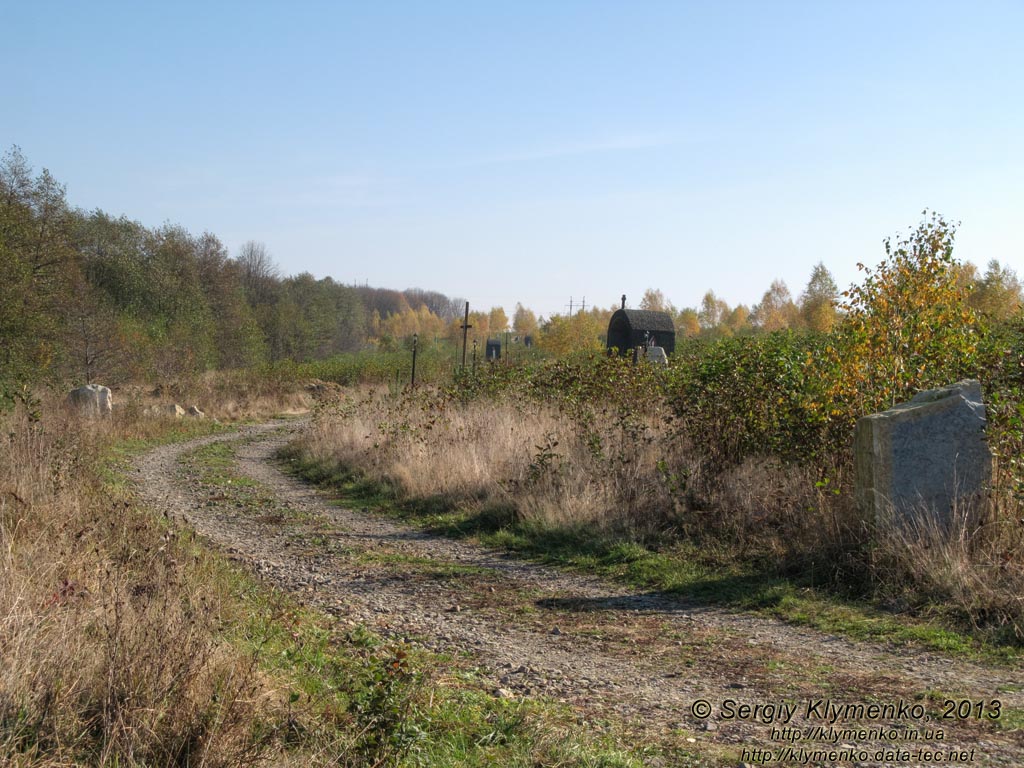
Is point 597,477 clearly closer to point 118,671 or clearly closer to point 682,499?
point 682,499

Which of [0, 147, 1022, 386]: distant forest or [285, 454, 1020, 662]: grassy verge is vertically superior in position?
[0, 147, 1022, 386]: distant forest

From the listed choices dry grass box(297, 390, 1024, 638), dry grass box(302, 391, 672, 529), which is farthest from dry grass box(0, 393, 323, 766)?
dry grass box(302, 391, 672, 529)

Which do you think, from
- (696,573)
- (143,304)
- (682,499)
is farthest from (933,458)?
(143,304)

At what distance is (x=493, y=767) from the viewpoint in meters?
3.54

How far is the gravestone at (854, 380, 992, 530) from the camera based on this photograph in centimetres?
675

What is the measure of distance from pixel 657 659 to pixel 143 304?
38742 mm

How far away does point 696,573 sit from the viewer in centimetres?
729

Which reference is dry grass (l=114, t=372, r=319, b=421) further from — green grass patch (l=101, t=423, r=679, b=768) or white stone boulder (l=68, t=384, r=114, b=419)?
green grass patch (l=101, t=423, r=679, b=768)

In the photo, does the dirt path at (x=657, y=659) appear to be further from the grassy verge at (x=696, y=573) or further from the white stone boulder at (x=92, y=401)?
the white stone boulder at (x=92, y=401)

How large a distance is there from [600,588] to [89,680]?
4481mm

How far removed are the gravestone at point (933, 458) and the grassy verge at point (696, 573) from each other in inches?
39.8

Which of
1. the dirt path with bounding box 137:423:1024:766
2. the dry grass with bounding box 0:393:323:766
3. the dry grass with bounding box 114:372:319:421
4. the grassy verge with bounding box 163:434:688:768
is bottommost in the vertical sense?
the dirt path with bounding box 137:423:1024:766

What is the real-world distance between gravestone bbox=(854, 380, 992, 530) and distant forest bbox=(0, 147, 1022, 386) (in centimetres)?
203

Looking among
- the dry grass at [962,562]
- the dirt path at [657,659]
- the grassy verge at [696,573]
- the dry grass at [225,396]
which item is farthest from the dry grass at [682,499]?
the dry grass at [225,396]
